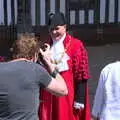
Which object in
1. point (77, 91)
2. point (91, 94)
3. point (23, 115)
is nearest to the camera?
point (23, 115)

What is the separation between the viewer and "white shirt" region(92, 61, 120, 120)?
3.09 meters

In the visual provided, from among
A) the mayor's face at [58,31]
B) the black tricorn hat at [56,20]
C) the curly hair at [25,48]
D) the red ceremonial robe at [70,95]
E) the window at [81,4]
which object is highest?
the window at [81,4]

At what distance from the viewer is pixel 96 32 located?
7.04 metres

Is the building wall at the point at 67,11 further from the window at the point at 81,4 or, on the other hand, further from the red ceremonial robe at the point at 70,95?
the red ceremonial robe at the point at 70,95

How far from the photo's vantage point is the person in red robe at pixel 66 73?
4.36 m

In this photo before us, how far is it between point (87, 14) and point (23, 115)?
4.21 m

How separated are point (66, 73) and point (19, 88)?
1460mm

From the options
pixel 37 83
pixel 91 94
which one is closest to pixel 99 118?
pixel 37 83

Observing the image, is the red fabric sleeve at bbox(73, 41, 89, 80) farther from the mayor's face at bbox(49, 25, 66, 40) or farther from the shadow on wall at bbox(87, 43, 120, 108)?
the shadow on wall at bbox(87, 43, 120, 108)

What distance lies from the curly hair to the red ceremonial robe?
4.16 feet

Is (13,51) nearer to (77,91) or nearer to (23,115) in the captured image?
(23,115)

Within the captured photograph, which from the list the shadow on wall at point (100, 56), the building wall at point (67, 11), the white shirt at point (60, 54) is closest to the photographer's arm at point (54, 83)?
the white shirt at point (60, 54)

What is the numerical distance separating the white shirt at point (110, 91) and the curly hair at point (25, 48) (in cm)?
42

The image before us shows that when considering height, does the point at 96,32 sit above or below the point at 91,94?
→ above
